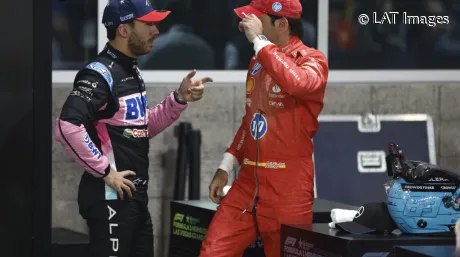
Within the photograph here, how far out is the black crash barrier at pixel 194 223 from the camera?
5.17 metres

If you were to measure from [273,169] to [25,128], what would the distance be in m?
1.51

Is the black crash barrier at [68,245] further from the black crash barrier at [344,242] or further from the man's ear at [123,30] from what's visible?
the black crash barrier at [344,242]

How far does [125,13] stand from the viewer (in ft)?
16.5

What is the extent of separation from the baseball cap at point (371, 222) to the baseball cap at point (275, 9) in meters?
1.06

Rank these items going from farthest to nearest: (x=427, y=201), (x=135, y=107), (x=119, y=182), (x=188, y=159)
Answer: (x=188, y=159), (x=135, y=107), (x=119, y=182), (x=427, y=201)

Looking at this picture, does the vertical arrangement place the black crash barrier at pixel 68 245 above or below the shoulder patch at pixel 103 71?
below

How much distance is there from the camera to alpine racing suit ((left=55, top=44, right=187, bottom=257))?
480 cm

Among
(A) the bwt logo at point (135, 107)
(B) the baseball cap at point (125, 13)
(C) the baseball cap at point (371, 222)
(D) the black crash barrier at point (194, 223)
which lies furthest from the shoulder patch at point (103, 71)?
(C) the baseball cap at point (371, 222)

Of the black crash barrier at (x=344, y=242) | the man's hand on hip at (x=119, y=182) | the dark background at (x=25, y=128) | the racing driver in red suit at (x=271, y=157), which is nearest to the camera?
the black crash barrier at (x=344, y=242)

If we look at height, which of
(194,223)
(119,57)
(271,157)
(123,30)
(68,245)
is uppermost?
(123,30)

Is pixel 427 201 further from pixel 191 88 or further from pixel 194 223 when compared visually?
pixel 194 223

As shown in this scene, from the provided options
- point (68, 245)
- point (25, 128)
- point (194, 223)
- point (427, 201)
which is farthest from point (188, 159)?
point (427, 201)

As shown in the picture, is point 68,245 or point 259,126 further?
point 68,245

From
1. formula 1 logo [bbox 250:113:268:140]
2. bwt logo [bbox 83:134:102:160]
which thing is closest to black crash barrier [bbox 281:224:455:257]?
formula 1 logo [bbox 250:113:268:140]
